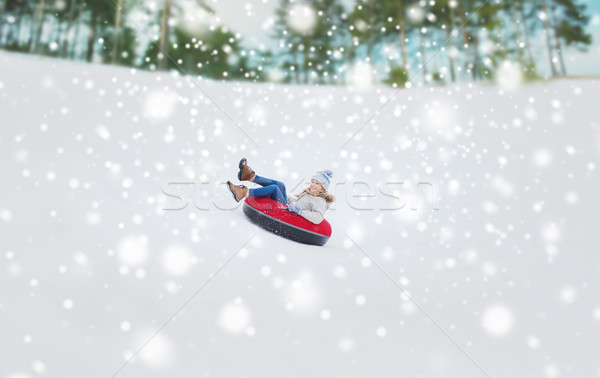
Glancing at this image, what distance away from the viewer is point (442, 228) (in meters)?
4.02

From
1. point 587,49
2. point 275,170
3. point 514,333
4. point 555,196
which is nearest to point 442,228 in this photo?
point 555,196

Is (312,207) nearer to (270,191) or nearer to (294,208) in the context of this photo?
(294,208)

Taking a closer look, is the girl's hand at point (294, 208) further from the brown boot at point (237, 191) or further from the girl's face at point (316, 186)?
the brown boot at point (237, 191)

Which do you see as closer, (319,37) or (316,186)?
(316,186)

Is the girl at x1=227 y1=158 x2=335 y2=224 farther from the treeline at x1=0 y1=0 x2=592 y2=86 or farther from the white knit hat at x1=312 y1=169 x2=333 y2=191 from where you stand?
the treeline at x1=0 y1=0 x2=592 y2=86

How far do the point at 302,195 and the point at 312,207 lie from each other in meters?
0.17

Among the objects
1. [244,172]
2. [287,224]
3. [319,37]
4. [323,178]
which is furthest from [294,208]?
[319,37]

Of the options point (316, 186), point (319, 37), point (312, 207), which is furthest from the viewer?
point (319, 37)

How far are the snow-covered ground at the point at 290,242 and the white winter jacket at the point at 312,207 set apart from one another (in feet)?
A: 0.93

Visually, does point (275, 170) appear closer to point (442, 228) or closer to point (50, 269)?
point (442, 228)

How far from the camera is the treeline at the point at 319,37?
22.0 feet

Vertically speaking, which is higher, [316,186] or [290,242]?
[316,186]

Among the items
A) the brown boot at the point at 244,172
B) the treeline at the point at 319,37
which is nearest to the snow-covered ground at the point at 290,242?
the brown boot at the point at 244,172

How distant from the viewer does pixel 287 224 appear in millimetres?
3283
